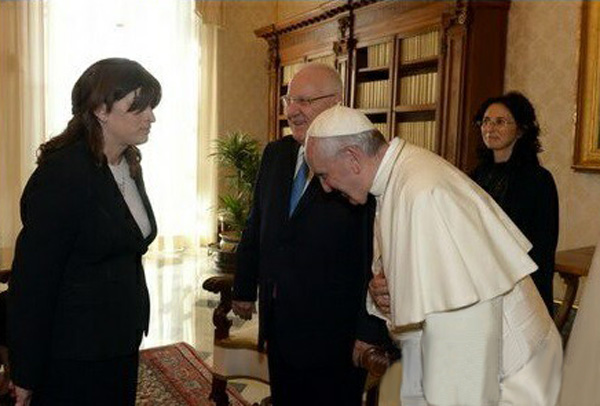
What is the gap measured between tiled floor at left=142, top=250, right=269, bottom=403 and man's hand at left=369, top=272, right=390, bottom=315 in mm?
1819

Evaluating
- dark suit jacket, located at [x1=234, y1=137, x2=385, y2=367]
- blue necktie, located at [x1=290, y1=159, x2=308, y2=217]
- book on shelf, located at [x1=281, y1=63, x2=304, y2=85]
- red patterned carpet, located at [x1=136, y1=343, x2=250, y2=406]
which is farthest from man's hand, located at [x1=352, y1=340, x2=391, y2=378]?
book on shelf, located at [x1=281, y1=63, x2=304, y2=85]

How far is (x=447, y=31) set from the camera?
4367 millimetres

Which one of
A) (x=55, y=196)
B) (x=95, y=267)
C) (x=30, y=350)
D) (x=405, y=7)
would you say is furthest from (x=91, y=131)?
(x=405, y=7)

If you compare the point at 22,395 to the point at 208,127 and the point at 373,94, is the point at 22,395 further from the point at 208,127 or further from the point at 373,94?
the point at 208,127

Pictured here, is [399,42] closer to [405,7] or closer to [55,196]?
[405,7]

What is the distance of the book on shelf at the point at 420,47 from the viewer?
4637 mm

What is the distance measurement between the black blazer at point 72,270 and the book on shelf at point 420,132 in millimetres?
3460

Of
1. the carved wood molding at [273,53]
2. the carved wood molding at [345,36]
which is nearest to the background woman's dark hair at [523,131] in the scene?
the carved wood molding at [345,36]

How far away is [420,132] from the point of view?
189 inches

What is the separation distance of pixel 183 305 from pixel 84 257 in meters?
3.49

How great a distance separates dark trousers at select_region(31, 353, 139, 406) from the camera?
4.86ft

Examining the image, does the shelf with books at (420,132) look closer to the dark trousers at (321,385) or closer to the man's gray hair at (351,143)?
the dark trousers at (321,385)

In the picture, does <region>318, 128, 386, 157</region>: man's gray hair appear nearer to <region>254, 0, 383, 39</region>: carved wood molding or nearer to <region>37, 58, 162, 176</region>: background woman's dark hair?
<region>37, 58, 162, 176</region>: background woman's dark hair

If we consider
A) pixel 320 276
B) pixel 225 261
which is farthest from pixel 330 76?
pixel 225 261
